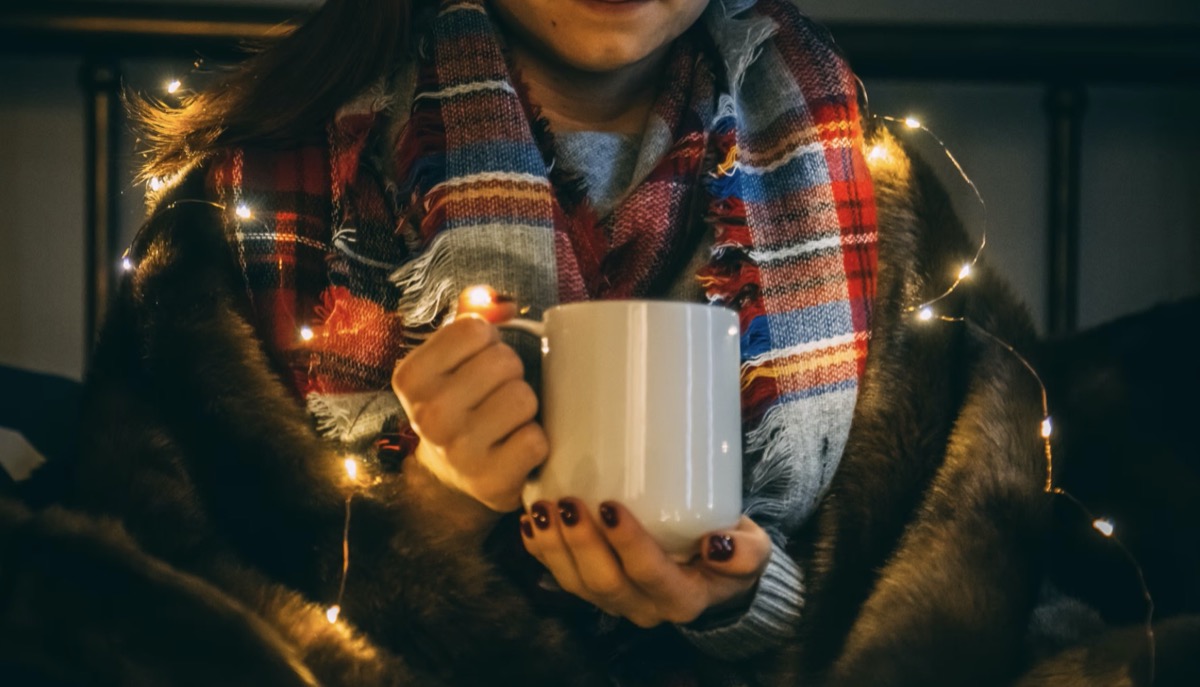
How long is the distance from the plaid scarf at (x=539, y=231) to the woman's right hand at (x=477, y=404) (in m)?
0.21

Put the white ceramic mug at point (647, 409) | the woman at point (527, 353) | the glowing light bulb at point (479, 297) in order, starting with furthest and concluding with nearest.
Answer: the woman at point (527, 353) < the glowing light bulb at point (479, 297) < the white ceramic mug at point (647, 409)

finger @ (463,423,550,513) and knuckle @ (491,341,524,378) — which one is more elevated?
knuckle @ (491,341,524,378)

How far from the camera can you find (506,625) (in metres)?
0.86

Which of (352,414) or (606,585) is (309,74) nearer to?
(352,414)

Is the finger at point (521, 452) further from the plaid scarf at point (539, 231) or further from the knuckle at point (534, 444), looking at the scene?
the plaid scarf at point (539, 231)

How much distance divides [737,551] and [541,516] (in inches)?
4.6

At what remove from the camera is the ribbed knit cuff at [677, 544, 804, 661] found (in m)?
0.87

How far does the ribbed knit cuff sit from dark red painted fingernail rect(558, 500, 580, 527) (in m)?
0.22

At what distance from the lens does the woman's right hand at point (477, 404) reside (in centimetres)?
72

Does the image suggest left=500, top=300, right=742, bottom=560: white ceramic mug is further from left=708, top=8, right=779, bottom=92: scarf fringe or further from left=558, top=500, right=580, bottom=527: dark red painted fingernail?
left=708, top=8, right=779, bottom=92: scarf fringe

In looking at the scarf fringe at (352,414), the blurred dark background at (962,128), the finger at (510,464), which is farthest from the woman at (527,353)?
the blurred dark background at (962,128)

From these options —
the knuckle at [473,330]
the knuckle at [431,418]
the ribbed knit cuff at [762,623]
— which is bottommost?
the ribbed knit cuff at [762,623]

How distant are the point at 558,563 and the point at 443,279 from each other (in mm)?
301

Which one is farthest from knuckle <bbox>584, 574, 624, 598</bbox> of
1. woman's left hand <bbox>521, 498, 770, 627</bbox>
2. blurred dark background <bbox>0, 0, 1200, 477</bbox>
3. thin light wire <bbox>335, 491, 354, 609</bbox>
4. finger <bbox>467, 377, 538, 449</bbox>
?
blurred dark background <bbox>0, 0, 1200, 477</bbox>
